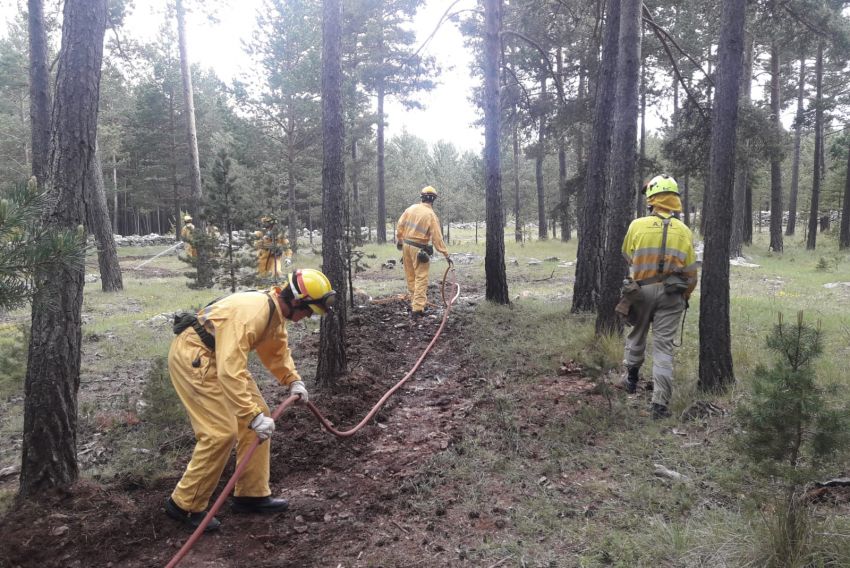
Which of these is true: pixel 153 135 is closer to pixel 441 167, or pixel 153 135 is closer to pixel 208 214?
pixel 441 167

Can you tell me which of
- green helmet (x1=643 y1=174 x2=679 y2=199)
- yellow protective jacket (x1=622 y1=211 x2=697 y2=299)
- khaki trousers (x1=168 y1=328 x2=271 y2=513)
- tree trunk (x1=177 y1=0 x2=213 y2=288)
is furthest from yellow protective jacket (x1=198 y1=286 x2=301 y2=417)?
tree trunk (x1=177 y1=0 x2=213 y2=288)

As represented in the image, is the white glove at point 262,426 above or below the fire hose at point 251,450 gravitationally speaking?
above

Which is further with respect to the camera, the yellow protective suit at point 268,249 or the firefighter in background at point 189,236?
the yellow protective suit at point 268,249

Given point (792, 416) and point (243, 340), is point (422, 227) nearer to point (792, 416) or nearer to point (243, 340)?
point (243, 340)

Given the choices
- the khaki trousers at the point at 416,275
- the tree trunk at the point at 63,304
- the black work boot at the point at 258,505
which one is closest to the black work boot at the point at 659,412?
the black work boot at the point at 258,505

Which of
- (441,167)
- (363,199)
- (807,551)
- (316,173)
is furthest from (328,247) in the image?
(363,199)

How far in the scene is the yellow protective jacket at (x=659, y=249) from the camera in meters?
5.14

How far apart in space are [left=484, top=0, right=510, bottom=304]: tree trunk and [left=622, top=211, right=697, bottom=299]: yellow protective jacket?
198 inches

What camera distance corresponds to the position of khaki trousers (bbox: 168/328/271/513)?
3639mm

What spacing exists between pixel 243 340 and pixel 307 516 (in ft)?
4.74

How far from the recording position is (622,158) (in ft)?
24.0

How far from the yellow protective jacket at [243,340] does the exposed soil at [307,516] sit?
94 centimetres

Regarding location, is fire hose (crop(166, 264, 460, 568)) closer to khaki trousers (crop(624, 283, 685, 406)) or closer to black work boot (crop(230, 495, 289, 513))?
black work boot (crop(230, 495, 289, 513))

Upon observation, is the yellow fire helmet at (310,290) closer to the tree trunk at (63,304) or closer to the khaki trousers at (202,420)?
the khaki trousers at (202,420)
